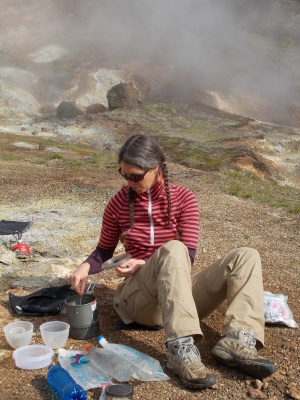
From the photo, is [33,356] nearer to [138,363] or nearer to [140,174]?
[138,363]

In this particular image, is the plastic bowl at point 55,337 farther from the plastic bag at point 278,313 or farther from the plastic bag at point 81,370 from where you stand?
the plastic bag at point 278,313

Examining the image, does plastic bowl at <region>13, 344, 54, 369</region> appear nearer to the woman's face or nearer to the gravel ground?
the gravel ground

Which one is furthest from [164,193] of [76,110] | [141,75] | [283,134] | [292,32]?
[292,32]

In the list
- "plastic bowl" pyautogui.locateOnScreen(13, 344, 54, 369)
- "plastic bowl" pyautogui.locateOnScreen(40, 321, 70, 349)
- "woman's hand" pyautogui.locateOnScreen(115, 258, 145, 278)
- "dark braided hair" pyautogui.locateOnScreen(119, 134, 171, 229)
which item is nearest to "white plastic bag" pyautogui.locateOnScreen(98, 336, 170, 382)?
"plastic bowl" pyautogui.locateOnScreen(40, 321, 70, 349)

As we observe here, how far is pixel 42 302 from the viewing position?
4422mm

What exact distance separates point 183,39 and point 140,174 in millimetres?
38727

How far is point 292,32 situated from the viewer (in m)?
43.2

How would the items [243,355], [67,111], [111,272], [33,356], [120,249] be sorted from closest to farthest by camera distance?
[243,355] < [33,356] < [111,272] < [120,249] < [67,111]

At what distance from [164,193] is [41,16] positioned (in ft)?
145

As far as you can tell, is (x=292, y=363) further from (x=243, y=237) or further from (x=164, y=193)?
(x=243, y=237)

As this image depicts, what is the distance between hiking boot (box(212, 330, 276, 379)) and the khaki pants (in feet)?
0.25

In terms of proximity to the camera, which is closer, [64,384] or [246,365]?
[64,384]

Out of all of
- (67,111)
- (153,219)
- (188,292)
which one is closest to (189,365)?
(188,292)

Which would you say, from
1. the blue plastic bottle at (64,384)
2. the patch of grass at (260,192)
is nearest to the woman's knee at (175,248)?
the blue plastic bottle at (64,384)
